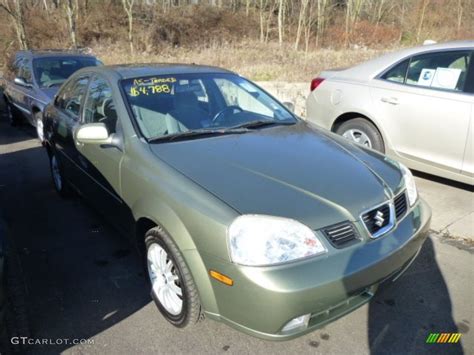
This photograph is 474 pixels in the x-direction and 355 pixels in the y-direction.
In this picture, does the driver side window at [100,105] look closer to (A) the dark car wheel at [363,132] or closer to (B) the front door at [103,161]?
(B) the front door at [103,161]

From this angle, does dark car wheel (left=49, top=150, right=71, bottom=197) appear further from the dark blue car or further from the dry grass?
the dry grass

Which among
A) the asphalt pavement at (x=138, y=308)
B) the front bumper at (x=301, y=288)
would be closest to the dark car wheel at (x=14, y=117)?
the asphalt pavement at (x=138, y=308)

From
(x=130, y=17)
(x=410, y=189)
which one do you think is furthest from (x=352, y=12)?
(x=410, y=189)

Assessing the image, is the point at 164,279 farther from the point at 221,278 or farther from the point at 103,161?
the point at 103,161

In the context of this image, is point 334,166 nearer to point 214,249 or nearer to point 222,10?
point 214,249

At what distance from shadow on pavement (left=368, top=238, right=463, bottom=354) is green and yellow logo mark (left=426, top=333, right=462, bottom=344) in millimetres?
23

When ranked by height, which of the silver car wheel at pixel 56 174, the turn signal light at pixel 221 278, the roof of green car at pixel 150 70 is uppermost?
the roof of green car at pixel 150 70

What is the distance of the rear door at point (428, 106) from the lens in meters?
3.99

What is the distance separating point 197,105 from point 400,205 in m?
1.72

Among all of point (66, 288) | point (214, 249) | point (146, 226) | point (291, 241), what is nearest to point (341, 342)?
point (291, 241)

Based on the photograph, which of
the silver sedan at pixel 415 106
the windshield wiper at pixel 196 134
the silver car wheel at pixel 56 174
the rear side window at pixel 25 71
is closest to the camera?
the windshield wiper at pixel 196 134

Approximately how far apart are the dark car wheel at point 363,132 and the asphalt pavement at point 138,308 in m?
1.46

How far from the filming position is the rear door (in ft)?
13.1

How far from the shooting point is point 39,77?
675 centimetres
